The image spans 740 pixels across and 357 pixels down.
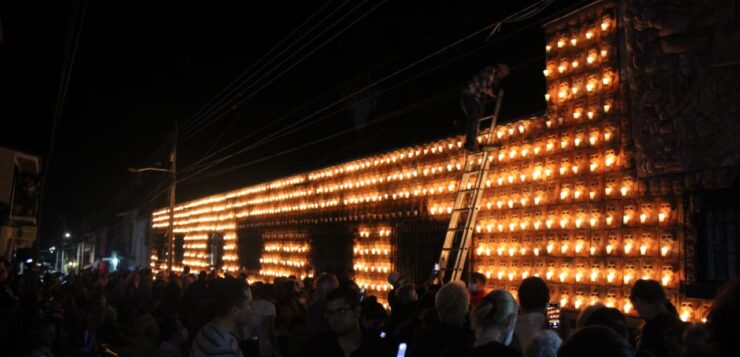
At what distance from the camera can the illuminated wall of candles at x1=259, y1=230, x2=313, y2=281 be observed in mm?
22469

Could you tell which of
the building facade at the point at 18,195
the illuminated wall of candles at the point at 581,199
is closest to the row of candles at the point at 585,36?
the illuminated wall of candles at the point at 581,199

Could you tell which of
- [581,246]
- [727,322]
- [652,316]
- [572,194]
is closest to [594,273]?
[581,246]

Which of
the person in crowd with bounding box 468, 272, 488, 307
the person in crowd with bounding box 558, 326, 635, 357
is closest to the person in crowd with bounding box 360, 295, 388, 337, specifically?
the person in crowd with bounding box 468, 272, 488, 307

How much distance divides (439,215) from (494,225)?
2128 mm

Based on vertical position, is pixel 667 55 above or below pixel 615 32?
below

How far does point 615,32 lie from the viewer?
1152 cm

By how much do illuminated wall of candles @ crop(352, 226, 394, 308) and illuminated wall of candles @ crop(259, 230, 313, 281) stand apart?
342cm

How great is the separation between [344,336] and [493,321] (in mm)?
1097

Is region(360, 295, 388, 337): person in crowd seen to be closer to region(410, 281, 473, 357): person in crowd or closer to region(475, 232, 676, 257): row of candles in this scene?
region(410, 281, 473, 357): person in crowd

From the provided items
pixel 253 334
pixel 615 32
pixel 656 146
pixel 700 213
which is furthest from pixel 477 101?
pixel 253 334

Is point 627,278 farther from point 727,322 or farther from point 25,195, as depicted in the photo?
point 25,195

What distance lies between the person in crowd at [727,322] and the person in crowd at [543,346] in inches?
79.0

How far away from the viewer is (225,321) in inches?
201

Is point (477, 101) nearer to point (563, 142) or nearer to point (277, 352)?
point (563, 142)
